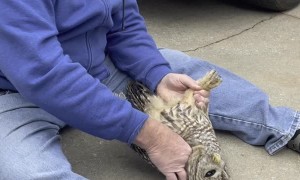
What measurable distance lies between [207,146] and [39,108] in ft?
1.81

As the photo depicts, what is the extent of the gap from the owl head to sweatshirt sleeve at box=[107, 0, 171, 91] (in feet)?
1.38

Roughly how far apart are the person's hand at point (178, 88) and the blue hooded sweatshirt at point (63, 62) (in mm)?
274

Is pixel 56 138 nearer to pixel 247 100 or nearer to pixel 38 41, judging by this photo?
pixel 38 41

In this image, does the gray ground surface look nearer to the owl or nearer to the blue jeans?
the blue jeans

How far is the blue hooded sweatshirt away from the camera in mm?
1663

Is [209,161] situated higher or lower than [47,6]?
lower

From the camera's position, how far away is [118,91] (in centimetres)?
225

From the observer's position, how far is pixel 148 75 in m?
2.19

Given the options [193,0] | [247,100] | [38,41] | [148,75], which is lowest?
[193,0]

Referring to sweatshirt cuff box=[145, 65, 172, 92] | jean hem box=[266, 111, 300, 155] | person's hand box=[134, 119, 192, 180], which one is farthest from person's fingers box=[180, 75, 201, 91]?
jean hem box=[266, 111, 300, 155]

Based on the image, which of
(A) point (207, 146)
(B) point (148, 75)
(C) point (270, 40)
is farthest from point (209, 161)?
(C) point (270, 40)

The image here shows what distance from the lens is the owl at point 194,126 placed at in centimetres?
183

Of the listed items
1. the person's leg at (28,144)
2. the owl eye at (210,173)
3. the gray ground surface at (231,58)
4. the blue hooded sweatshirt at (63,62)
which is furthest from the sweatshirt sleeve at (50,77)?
the gray ground surface at (231,58)

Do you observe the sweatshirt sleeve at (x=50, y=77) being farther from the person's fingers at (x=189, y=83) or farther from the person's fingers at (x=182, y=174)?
the person's fingers at (x=189, y=83)
